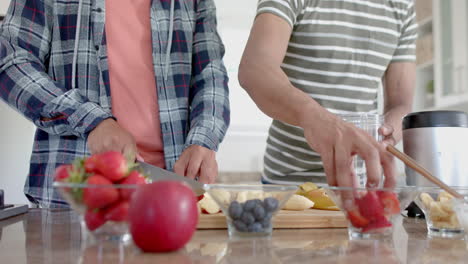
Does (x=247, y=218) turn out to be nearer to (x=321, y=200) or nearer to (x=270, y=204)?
(x=270, y=204)

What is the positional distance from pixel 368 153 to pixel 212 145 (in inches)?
23.6

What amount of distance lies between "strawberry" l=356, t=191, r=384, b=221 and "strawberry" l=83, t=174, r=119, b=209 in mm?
380

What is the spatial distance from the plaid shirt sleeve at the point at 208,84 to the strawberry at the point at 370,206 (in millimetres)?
616

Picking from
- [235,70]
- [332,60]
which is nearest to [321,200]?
[332,60]

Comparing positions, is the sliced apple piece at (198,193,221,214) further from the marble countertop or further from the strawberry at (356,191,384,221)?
the strawberry at (356,191,384,221)

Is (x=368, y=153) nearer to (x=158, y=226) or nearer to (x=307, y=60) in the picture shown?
(x=158, y=226)

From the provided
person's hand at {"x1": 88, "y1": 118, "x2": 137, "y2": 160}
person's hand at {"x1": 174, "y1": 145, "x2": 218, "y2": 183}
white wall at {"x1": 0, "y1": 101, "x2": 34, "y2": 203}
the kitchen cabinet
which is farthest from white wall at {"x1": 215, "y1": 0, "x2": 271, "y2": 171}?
person's hand at {"x1": 88, "y1": 118, "x2": 137, "y2": 160}

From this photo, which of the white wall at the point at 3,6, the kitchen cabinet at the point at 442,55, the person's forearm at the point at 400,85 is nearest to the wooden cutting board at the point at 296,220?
the person's forearm at the point at 400,85

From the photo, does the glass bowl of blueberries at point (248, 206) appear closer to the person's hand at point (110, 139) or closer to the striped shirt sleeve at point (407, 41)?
the person's hand at point (110, 139)

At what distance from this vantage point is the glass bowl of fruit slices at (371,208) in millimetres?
791

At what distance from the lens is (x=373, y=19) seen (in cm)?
146

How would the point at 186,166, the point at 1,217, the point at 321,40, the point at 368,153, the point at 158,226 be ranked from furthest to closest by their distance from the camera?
the point at 321,40, the point at 186,166, the point at 1,217, the point at 368,153, the point at 158,226

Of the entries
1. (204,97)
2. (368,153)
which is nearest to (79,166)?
(368,153)

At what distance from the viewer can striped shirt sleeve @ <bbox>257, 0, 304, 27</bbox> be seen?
1.24 meters
